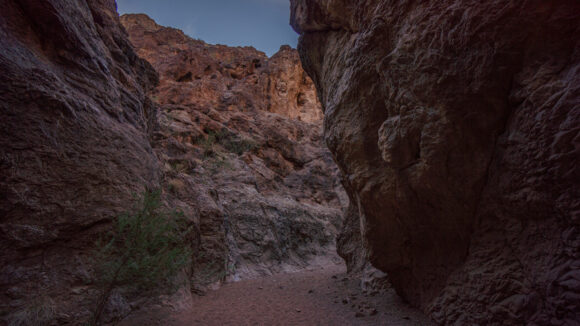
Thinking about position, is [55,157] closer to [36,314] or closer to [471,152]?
[36,314]

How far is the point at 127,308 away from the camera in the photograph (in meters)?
4.59

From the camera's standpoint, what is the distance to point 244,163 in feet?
53.4

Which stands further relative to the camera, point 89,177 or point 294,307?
point 294,307

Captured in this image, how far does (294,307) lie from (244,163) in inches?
426

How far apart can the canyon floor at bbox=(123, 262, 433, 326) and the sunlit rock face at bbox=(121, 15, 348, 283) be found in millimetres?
1380

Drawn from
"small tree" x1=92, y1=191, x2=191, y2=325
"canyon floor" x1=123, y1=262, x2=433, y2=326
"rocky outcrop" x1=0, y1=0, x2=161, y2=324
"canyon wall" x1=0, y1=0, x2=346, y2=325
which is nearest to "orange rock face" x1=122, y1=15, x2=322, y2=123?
"canyon wall" x1=0, y1=0, x2=346, y2=325

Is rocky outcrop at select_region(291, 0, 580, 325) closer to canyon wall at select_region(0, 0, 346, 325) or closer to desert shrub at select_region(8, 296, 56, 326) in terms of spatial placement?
canyon wall at select_region(0, 0, 346, 325)

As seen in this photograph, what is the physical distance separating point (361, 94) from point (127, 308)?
629 cm

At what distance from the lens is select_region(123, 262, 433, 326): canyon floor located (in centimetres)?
529

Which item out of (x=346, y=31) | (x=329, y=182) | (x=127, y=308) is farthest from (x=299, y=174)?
(x=127, y=308)

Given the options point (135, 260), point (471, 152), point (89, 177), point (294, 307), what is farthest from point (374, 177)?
point (89, 177)

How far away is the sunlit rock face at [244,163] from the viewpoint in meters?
9.52

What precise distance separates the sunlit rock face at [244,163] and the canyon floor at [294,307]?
1380 millimetres

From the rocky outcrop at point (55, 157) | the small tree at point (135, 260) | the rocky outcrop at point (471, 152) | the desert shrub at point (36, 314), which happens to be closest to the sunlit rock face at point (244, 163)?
the rocky outcrop at point (55, 157)
